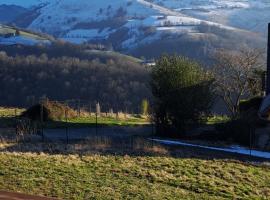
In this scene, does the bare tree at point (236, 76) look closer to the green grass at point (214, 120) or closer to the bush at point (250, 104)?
the green grass at point (214, 120)

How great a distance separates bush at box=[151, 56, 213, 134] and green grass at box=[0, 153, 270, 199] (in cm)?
958

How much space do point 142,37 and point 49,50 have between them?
223 ft

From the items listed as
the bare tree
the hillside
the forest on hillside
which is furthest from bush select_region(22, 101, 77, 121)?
the hillside

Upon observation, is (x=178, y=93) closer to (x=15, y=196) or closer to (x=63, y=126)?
(x=63, y=126)

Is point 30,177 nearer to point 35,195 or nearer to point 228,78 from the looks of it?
point 35,195

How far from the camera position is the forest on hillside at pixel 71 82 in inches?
3189

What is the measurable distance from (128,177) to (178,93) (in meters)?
13.3

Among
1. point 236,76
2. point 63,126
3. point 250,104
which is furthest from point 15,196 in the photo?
point 236,76

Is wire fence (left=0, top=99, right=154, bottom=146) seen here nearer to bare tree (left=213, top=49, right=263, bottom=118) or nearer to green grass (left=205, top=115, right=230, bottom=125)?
green grass (left=205, top=115, right=230, bottom=125)

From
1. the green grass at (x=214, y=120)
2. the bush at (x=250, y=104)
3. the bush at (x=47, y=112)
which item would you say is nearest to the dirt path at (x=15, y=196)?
Answer: the green grass at (x=214, y=120)

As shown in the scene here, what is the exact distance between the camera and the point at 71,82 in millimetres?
91062

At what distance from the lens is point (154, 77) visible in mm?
28250

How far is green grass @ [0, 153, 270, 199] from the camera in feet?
40.1

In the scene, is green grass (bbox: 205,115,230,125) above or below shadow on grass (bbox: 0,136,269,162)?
below
